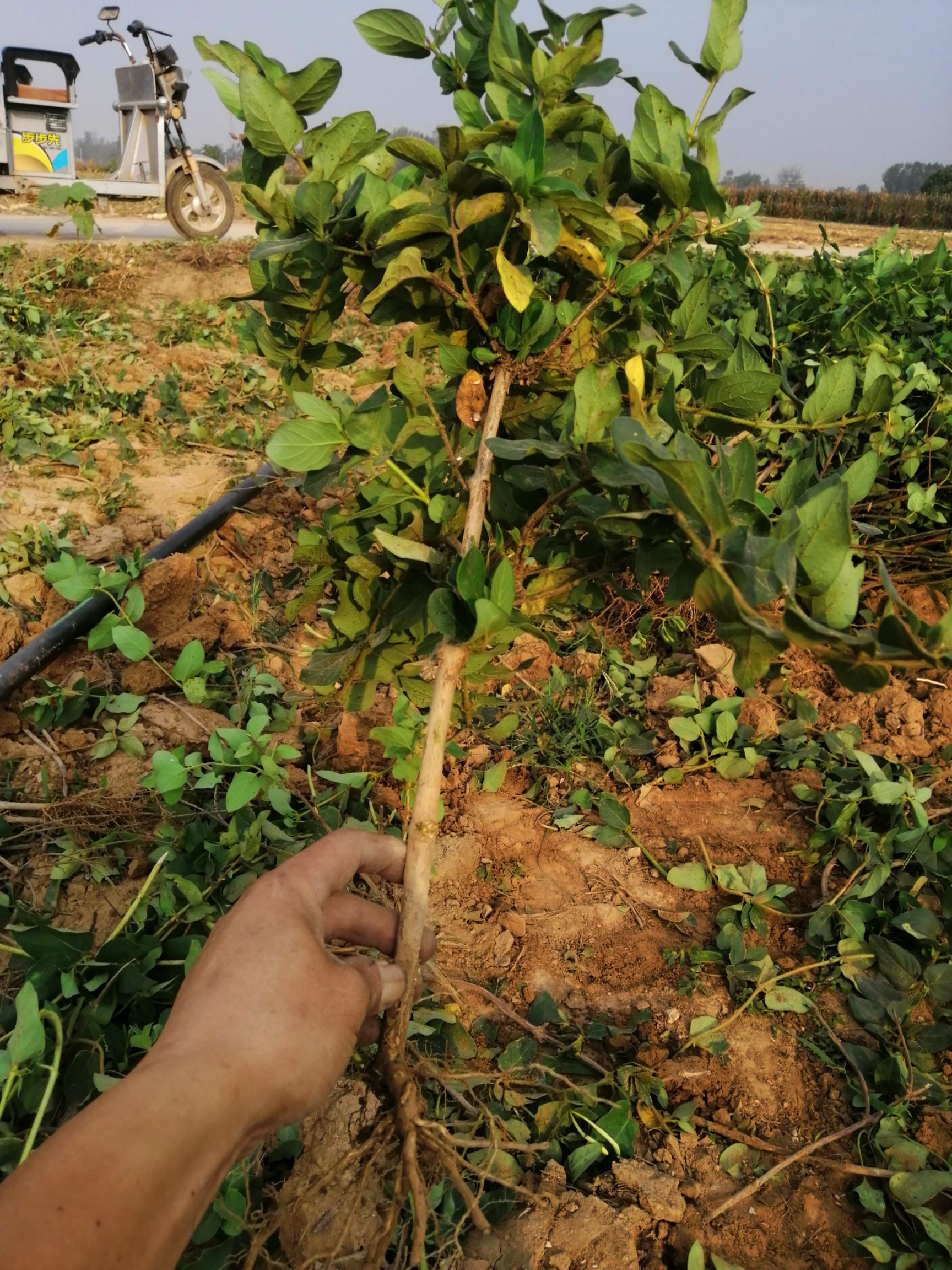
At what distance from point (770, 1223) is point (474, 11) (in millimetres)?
1960

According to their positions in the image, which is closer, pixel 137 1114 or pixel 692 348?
pixel 137 1114

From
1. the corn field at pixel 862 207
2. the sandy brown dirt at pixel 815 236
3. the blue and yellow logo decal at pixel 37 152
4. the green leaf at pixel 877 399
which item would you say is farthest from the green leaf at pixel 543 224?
the corn field at pixel 862 207

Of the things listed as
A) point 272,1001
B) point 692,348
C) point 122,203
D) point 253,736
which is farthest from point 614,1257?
point 122,203

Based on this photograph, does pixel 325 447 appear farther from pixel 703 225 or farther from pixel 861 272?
pixel 861 272

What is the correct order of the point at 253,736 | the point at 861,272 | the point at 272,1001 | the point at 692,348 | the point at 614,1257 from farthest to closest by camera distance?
the point at 861,272, the point at 253,736, the point at 614,1257, the point at 692,348, the point at 272,1001

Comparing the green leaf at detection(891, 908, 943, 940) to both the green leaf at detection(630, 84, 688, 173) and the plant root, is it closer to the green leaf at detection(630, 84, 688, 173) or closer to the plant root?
the plant root

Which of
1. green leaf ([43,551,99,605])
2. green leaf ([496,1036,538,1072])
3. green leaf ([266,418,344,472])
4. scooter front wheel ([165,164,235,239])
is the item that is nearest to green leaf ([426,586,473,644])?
green leaf ([266,418,344,472])

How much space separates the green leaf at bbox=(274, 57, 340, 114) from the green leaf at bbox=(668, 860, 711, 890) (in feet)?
5.81

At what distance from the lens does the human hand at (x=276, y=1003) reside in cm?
100

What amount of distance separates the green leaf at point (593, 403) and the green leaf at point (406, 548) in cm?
24

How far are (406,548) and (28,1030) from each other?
838 millimetres

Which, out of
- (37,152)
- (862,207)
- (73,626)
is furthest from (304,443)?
(862,207)

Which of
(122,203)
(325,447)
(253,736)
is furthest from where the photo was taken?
(122,203)

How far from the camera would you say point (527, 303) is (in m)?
1.17
